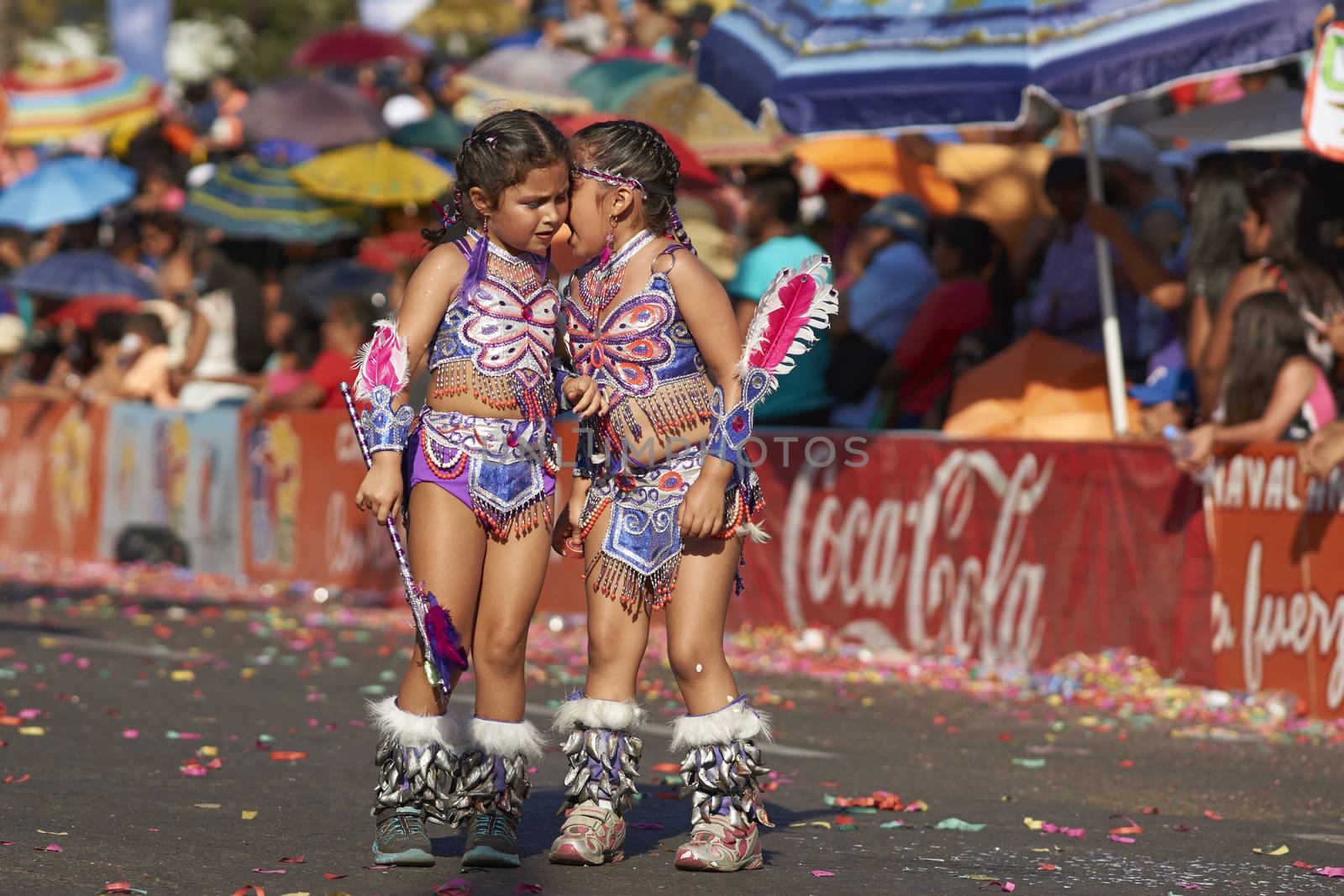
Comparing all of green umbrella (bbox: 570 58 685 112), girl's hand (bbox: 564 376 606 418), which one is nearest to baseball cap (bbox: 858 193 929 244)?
green umbrella (bbox: 570 58 685 112)

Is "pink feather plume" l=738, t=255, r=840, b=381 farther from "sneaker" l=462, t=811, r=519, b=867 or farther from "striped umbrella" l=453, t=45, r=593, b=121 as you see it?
"striped umbrella" l=453, t=45, r=593, b=121

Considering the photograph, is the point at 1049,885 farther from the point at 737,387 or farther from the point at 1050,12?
the point at 1050,12

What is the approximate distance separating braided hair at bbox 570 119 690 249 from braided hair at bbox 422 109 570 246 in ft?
0.30

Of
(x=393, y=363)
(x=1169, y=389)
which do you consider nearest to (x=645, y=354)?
(x=393, y=363)

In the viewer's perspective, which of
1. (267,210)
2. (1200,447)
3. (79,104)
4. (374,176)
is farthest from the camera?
(79,104)

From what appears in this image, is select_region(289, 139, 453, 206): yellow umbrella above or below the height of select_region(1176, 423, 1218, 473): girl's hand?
above

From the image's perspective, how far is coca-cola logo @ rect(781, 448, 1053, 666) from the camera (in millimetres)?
10070

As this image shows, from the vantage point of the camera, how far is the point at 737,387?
5523 mm

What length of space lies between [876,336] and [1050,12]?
2.57 meters

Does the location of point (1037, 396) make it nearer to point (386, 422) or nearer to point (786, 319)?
point (786, 319)

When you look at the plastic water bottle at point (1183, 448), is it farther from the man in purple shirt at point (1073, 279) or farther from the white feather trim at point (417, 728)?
the white feather trim at point (417, 728)

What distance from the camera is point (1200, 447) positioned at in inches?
357

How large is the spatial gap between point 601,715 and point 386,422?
95 cm

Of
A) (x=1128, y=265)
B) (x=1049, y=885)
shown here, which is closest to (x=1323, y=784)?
(x=1049, y=885)
